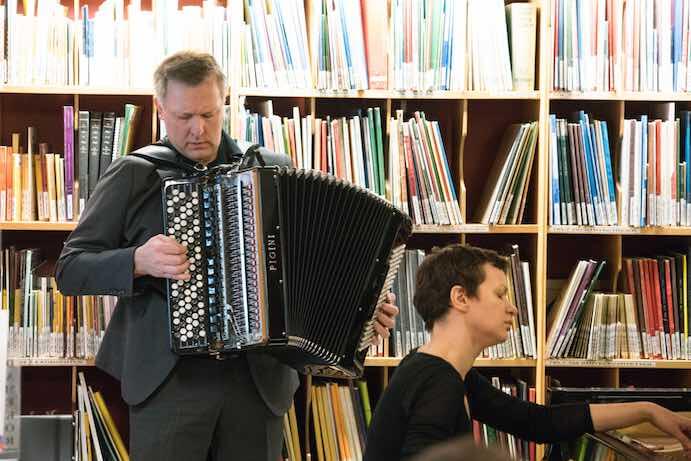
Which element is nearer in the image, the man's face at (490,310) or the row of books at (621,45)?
the man's face at (490,310)

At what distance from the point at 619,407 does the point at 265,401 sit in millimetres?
847

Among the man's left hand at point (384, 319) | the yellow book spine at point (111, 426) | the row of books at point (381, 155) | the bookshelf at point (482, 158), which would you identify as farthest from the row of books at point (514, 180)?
the yellow book spine at point (111, 426)

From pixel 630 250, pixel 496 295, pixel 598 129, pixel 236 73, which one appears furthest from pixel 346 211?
pixel 630 250

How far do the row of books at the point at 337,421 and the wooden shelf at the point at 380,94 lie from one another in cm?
95

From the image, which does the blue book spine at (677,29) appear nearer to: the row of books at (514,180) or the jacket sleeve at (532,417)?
the row of books at (514,180)

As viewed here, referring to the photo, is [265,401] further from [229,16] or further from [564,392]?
[229,16]

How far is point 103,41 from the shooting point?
132 inches

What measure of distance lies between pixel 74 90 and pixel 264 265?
1238 millimetres

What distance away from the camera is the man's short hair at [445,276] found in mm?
2381

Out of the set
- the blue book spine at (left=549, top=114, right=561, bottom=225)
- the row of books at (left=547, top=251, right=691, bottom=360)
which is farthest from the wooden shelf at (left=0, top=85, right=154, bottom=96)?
the row of books at (left=547, top=251, right=691, bottom=360)

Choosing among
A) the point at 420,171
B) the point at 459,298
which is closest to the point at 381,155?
the point at 420,171

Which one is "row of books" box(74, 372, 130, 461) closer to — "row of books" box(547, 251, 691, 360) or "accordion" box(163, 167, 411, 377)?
Result: "accordion" box(163, 167, 411, 377)

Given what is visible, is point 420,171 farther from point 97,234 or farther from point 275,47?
point 97,234

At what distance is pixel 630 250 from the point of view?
3.81 m
